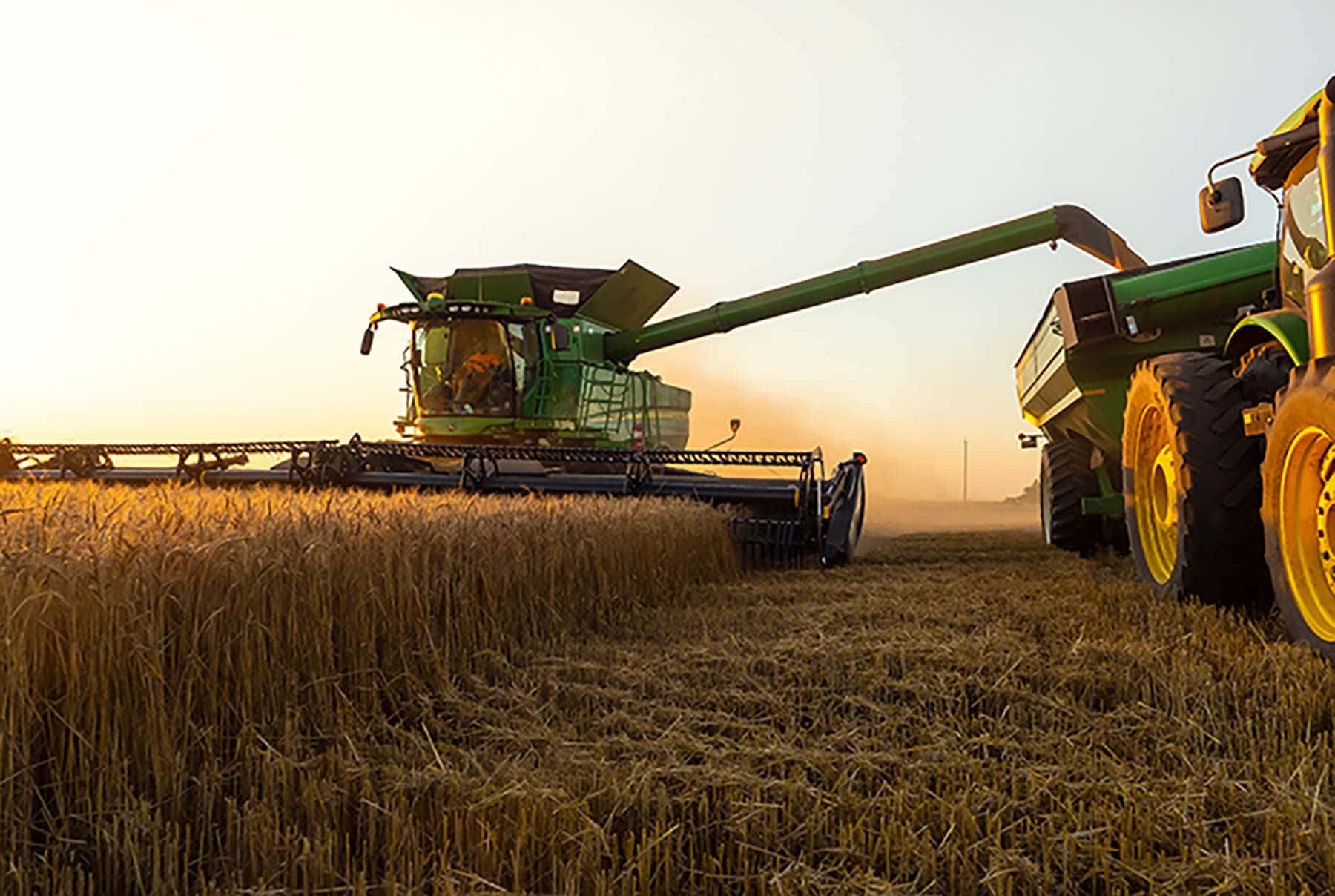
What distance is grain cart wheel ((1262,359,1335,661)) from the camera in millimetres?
3014

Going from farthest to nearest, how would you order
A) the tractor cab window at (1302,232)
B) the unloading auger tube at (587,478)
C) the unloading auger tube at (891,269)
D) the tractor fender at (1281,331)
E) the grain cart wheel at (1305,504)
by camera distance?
1. the unloading auger tube at (891,269)
2. the unloading auger tube at (587,478)
3. the tractor cab window at (1302,232)
4. the tractor fender at (1281,331)
5. the grain cart wheel at (1305,504)

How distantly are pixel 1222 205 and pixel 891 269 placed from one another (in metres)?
7.26

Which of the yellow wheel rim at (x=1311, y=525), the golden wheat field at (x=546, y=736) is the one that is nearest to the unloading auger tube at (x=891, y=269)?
the golden wheat field at (x=546, y=736)

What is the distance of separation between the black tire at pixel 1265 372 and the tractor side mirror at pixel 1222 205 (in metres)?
0.59

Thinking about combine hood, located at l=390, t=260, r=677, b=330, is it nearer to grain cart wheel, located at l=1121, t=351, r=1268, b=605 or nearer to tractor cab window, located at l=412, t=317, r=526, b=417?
tractor cab window, located at l=412, t=317, r=526, b=417

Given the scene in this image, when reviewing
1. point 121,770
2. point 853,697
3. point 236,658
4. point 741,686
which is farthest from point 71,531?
point 853,697

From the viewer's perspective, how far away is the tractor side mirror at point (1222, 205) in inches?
148

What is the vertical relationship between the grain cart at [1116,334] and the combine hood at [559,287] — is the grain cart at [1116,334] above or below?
below

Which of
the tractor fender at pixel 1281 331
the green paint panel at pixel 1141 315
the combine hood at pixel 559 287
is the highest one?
the combine hood at pixel 559 287

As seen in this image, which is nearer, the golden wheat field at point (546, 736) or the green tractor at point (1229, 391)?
the golden wheat field at point (546, 736)

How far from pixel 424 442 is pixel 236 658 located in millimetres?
6945

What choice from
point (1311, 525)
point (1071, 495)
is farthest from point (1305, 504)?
point (1071, 495)

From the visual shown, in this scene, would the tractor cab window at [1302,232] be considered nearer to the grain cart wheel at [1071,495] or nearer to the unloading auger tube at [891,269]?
the grain cart wheel at [1071,495]

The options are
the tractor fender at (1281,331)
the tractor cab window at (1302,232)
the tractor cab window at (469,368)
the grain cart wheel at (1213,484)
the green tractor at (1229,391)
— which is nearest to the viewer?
the green tractor at (1229,391)
